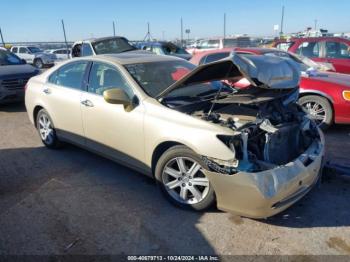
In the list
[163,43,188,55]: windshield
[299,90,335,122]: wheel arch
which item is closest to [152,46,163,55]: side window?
[163,43,188,55]: windshield

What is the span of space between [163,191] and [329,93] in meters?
3.75

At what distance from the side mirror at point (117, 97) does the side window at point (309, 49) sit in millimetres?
7099

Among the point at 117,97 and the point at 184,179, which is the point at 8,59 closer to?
the point at 117,97

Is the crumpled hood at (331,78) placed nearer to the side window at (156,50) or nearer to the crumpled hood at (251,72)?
the crumpled hood at (251,72)

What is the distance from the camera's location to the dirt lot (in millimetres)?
2896

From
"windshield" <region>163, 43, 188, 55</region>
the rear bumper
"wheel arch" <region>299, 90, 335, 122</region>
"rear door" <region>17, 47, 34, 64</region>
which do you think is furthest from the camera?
"rear door" <region>17, 47, 34, 64</region>

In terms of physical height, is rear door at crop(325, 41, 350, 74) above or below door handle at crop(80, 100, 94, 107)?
above

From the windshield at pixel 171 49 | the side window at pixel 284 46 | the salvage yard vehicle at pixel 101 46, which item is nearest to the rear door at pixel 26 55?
the salvage yard vehicle at pixel 101 46

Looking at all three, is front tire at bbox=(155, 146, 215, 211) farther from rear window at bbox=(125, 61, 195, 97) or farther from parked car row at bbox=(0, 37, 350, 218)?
rear window at bbox=(125, 61, 195, 97)

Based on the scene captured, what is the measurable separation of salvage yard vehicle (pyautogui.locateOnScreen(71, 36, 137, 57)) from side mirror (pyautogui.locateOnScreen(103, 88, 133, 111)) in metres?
8.20

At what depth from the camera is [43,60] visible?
76.4 ft

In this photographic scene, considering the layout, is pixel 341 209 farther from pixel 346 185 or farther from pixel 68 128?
pixel 68 128

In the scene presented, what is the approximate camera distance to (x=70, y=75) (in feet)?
15.5

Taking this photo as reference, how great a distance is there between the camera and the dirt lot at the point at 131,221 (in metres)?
2.90
